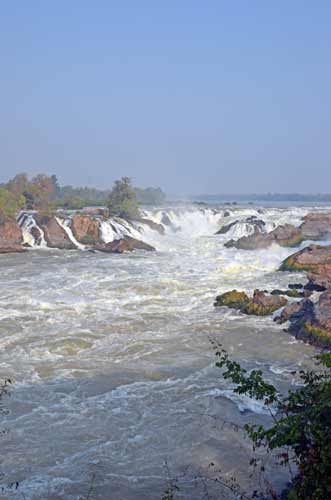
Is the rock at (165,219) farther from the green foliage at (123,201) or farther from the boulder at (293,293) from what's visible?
the boulder at (293,293)

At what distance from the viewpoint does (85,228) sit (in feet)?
107

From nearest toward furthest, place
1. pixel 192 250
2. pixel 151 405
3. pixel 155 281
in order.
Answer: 1. pixel 151 405
2. pixel 155 281
3. pixel 192 250

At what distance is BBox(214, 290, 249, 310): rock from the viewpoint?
55.6ft

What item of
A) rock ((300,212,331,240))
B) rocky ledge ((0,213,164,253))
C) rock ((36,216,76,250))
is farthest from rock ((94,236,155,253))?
rock ((300,212,331,240))

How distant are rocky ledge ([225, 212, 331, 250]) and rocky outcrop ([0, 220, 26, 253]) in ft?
38.6

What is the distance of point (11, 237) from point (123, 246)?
21.4ft

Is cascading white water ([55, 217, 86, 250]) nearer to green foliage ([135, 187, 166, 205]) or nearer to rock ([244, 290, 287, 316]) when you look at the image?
rock ([244, 290, 287, 316])

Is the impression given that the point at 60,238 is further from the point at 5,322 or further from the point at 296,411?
the point at 296,411

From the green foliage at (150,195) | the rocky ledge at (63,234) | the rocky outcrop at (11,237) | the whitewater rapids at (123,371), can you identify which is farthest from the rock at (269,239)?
the green foliage at (150,195)

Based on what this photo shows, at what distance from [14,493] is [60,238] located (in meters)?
25.6

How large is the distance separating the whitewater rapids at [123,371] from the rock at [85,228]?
26.0ft

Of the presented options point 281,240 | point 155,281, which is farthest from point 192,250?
point 155,281

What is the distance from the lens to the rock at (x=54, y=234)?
3119cm

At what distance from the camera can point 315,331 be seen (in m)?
13.7
